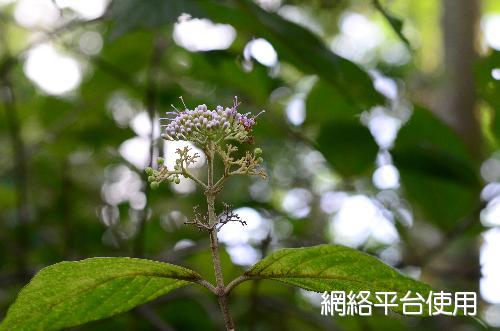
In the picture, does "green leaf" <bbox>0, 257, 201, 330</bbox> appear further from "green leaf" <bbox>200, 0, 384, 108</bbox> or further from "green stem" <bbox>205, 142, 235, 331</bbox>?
"green leaf" <bbox>200, 0, 384, 108</bbox>

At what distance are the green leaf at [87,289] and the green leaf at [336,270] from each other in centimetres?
10

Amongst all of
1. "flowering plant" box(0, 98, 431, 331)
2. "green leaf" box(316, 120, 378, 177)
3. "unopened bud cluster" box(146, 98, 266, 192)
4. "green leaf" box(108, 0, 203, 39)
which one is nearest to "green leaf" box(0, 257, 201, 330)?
"flowering plant" box(0, 98, 431, 331)

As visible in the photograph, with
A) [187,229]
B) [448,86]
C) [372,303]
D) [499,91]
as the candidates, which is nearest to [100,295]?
[372,303]

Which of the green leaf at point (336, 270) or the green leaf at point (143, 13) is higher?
the green leaf at point (143, 13)

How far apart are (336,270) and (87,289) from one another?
290 mm

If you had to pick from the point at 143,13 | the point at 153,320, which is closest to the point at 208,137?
the point at 143,13

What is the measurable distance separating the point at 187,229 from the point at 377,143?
692 mm

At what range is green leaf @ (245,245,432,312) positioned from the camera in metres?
0.82

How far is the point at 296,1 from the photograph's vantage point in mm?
1748

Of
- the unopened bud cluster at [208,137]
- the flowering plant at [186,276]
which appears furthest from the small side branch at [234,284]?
the unopened bud cluster at [208,137]

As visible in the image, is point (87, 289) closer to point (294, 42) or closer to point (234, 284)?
point (234, 284)

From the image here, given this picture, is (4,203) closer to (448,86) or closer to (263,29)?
(263,29)

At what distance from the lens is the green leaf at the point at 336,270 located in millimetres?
816

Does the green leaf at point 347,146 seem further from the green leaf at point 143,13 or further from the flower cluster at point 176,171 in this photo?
the flower cluster at point 176,171
